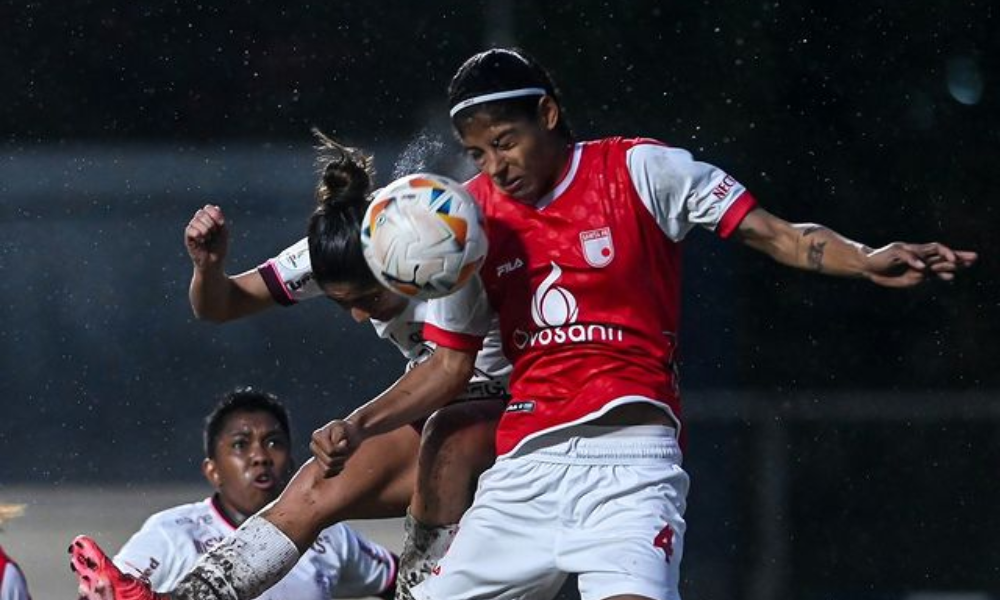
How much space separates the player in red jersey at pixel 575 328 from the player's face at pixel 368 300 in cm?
30

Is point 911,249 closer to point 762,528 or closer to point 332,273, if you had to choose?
point 332,273

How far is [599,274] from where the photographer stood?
3293 millimetres

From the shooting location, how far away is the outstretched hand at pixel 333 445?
314 centimetres

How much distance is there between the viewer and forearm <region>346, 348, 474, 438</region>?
3336 mm

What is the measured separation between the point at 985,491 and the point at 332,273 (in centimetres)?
275

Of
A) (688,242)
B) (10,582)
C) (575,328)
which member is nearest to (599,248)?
(575,328)

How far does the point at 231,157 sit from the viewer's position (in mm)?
5723

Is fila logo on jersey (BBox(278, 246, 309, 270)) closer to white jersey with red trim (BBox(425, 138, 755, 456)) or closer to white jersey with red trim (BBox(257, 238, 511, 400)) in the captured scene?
white jersey with red trim (BBox(257, 238, 511, 400))

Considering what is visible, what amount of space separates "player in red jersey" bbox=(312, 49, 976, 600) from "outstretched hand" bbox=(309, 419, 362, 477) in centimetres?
4

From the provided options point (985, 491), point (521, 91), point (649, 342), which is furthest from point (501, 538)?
point (985, 491)

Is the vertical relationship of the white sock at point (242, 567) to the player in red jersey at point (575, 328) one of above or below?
below

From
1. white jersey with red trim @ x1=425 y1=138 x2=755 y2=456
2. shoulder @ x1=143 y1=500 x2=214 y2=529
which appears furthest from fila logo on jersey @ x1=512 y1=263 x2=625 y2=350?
shoulder @ x1=143 y1=500 x2=214 y2=529

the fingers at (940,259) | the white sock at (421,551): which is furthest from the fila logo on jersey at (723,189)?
the white sock at (421,551)

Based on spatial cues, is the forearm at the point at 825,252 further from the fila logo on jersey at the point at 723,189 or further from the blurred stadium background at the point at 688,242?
the blurred stadium background at the point at 688,242
